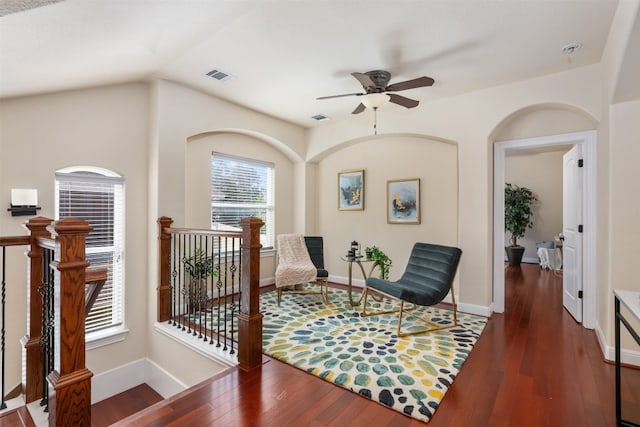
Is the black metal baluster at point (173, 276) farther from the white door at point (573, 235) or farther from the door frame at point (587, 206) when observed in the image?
the white door at point (573, 235)

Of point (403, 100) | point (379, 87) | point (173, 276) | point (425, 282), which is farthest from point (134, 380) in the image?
point (403, 100)

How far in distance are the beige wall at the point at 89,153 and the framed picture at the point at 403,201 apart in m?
3.44

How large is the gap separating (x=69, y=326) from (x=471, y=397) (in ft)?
8.24

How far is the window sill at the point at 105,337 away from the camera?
3.23 meters

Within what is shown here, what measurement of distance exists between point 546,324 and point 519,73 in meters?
2.81

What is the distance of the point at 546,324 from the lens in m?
3.50

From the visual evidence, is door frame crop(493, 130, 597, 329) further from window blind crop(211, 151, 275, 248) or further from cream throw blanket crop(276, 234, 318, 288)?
window blind crop(211, 151, 275, 248)

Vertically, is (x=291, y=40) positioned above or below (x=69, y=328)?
above

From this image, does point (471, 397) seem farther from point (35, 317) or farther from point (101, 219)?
point (101, 219)

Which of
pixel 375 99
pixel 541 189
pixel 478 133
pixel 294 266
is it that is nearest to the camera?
pixel 375 99

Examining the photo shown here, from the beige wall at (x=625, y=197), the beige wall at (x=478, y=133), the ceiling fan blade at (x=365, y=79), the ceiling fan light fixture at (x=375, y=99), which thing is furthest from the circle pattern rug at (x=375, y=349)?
the ceiling fan blade at (x=365, y=79)

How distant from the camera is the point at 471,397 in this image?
213 centimetres

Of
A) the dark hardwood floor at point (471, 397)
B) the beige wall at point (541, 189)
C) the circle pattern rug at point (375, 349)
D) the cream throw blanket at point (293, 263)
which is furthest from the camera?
the beige wall at point (541, 189)

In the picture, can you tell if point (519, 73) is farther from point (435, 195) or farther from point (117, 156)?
point (117, 156)
